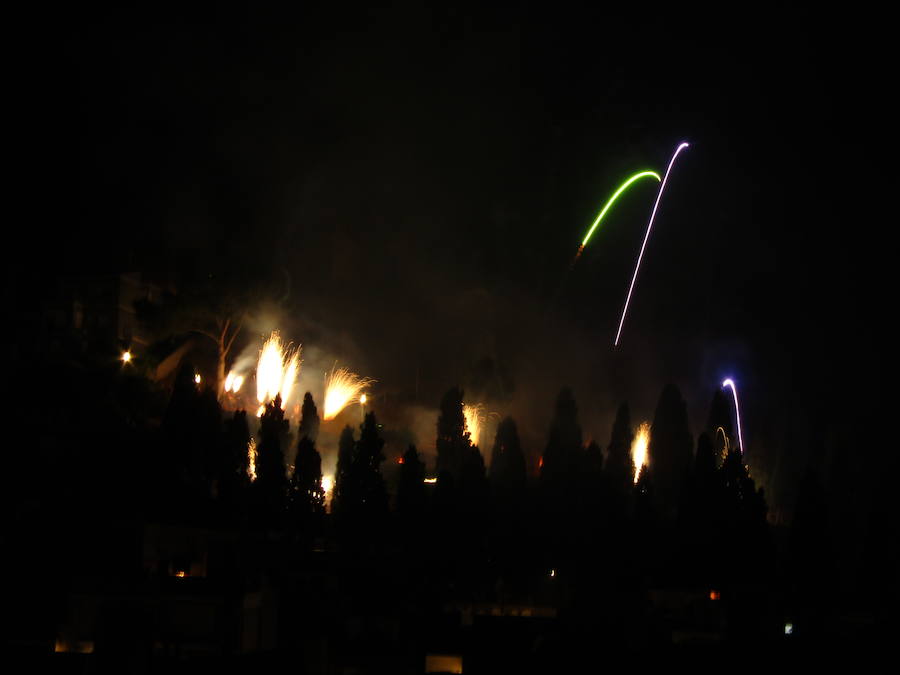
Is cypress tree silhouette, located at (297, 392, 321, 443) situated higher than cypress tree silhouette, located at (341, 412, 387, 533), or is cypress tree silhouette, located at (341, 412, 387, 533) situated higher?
cypress tree silhouette, located at (297, 392, 321, 443)

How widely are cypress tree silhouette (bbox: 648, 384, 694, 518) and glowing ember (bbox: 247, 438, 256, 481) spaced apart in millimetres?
15578

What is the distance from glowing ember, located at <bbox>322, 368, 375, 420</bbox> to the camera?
153 feet

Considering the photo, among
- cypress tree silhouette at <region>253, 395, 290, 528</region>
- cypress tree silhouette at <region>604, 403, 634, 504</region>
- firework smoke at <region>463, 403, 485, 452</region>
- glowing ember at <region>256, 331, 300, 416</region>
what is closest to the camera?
cypress tree silhouette at <region>253, 395, 290, 528</region>

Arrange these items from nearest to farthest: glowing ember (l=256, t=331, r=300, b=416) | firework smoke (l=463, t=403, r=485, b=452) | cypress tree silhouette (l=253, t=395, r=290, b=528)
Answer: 1. cypress tree silhouette (l=253, t=395, r=290, b=528)
2. glowing ember (l=256, t=331, r=300, b=416)
3. firework smoke (l=463, t=403, r=485, b=452)

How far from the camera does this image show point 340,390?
4725cm

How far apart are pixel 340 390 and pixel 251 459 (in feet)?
35.3

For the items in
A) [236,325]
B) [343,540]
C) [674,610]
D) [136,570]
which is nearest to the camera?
[136,570]

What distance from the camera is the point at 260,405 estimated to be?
44.4m

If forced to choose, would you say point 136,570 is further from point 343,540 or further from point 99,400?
point 99,400

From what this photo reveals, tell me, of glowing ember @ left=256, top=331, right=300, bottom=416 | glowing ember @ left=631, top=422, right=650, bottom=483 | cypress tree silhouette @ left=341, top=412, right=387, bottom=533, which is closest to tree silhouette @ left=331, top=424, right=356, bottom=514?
cypress tree silhouette @ left=341, top=412, right=387, bottom=533

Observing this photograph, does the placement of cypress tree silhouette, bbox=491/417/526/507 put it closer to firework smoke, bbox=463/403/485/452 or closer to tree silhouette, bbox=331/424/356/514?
tree silhouette, bbox=331/424/356/514

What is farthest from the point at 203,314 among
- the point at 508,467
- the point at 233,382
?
the point at 508,467

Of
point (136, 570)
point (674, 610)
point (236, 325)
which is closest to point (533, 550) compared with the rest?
point (674, 610)

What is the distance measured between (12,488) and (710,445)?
22.7m
